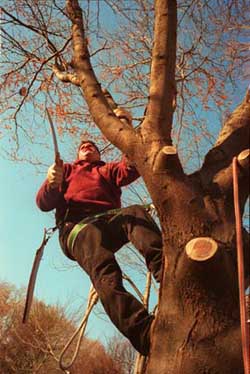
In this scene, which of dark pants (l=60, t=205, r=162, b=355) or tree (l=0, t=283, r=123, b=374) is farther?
tree (l=0, t=283, r=123, b=374)

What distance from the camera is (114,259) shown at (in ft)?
6.61

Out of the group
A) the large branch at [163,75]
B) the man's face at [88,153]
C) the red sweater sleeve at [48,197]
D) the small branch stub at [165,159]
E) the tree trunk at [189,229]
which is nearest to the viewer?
the tree trunk at [189,229]

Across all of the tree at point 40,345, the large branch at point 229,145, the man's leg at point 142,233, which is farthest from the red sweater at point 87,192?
the tree at point 40,345

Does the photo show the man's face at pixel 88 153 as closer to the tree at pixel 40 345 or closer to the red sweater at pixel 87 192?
the red sweater at pixel 87 192

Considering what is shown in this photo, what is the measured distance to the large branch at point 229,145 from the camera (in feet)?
6.51

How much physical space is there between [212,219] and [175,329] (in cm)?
48

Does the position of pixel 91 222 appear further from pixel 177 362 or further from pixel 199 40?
pixel 199 40

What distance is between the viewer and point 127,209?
2354 mm

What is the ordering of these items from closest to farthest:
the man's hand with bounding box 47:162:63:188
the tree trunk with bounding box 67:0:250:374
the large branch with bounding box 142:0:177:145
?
the tree trunk with bounding box 67:0:250:374 < the large branch with bounding box 142:0:177:145 < the man's hand with bounding box 47:162:63:188

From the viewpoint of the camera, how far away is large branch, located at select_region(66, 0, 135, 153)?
2195 millimetres

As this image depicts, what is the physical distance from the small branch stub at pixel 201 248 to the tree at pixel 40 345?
59.5ft

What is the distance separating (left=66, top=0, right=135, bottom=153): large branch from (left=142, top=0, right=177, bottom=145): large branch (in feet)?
0.42

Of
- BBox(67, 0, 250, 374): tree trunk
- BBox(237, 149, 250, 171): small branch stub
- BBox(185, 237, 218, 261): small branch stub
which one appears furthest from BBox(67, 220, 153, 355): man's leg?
BBox(237, 149, 250, 171): small branch stub

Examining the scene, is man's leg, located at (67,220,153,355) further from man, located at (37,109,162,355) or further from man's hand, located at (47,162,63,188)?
man's hand, located at (47,162,63,188)
